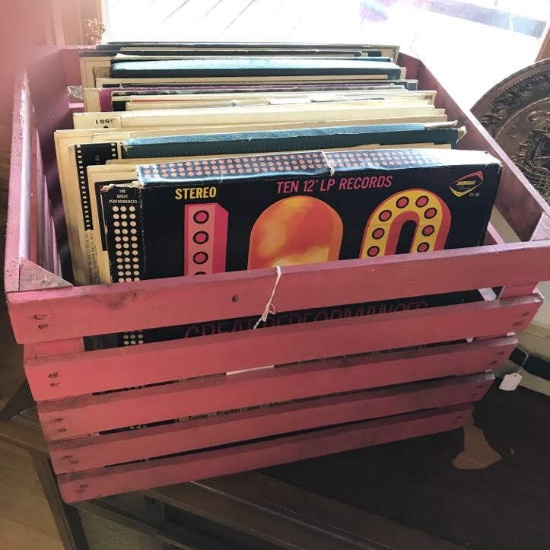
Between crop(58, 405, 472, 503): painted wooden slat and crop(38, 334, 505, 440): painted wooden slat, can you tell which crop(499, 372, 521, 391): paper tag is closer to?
crop(58, 405, 472, 503): painted wooden slat

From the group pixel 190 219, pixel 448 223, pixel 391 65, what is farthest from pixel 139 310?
pixel 391 65

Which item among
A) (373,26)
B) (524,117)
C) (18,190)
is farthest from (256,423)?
(373,26)

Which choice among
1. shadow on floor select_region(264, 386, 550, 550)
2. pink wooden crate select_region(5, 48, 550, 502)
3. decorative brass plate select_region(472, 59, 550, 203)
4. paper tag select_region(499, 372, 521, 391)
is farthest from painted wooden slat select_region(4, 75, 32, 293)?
paper tag select_region(499, 372, 521, 391)

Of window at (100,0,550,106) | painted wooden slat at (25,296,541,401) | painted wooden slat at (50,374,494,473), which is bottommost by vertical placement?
painted wooden slat at (50,374,494,473)

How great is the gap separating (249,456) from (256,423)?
0.07 metres

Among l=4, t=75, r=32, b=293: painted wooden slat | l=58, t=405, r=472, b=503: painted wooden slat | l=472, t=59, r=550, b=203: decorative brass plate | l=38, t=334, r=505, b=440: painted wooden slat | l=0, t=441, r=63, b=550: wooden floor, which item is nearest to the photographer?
l=4, t=75, r=32, b=293: painted wooden slat

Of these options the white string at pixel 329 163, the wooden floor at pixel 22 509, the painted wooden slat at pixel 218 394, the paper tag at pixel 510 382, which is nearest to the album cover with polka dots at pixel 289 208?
the white string at pixel 329 163

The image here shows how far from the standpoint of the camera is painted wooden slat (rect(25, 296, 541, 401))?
2.02ft

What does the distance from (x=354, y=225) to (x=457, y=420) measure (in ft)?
1.35

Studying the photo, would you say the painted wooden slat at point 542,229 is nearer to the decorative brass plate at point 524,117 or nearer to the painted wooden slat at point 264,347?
the painted wooden slat at point 264,347

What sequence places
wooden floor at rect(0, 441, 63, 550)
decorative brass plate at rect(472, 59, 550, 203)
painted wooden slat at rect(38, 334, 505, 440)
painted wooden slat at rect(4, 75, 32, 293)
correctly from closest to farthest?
1. painted wooden slat at rect(4, 75, 32, 293)
2. painted wooden slat at rect(38, 334, 505, 440)
3. decorative brass plate at rect(472, 59, 550, 203)
4. wooden floor at rect(0, 441, 63, 550)

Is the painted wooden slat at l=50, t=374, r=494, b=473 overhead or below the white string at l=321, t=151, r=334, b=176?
below

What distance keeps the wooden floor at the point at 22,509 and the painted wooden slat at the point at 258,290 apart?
0.83 metres

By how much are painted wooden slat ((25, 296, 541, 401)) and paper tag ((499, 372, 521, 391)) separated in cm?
27
